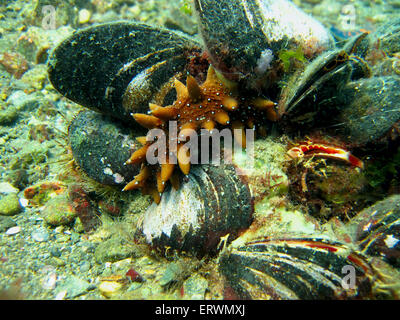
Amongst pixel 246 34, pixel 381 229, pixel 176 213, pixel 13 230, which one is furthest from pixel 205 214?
pixel 13 230

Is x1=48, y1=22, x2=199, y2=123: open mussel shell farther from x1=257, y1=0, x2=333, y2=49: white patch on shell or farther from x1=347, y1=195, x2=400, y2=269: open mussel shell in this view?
x1=347, y1=195, x2=400, y2=269: open mussel shell

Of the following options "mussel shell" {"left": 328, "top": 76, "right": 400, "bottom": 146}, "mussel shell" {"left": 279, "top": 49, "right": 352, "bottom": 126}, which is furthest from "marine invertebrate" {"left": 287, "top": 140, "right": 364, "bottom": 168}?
"mussel shell" {"left": 279, "top": 49, "right": 352, "bottom": 126}

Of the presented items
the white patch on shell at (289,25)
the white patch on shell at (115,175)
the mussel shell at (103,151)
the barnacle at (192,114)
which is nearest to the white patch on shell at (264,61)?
the white patch on shell at (289,25)

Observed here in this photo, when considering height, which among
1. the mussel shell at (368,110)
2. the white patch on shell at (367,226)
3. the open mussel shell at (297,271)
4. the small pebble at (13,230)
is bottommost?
the open mussel shell at (297,271)

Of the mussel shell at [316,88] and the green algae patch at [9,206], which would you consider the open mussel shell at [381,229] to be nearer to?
the mussel shell at [316,88]

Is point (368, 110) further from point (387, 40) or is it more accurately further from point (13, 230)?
point (13, 230)

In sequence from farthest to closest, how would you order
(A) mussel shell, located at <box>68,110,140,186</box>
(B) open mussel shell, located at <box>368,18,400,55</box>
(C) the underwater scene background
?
(B) open mussel shell, located at <box>368,18,400,55</box>
(A) mussel shell, located at <box>68,110,140,186</box>
(C) the underwater scene background
